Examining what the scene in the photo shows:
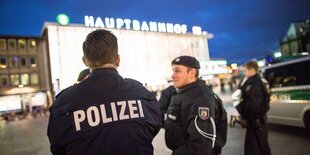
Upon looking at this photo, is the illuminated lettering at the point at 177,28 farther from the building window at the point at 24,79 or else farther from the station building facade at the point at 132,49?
the building window at the point at 24,79

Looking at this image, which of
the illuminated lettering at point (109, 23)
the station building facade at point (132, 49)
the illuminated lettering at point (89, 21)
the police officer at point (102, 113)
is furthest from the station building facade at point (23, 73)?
the police officer at point (102, 113)

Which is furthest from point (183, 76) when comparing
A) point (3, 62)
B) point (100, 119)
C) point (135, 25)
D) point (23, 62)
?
point (23, 62)

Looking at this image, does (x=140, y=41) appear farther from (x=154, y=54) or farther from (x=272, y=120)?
(x=272, y=120)

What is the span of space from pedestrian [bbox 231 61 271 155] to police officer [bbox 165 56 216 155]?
2.04 m

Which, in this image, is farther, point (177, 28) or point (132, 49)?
point (177, 28)

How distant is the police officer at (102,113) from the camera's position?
4.62 ft

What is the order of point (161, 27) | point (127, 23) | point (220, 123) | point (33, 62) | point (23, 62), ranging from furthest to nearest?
point (161, 27) → point (33, 62) → point (23, 62) → point (127, 23) → point (220, 123)

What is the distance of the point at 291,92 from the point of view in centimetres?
744

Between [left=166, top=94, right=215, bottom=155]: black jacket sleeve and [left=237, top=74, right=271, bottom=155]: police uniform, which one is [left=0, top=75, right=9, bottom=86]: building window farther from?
[left=166, top=94, right=215, bottom=155]: black jacket sleeve

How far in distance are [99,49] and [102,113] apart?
41 centimetres

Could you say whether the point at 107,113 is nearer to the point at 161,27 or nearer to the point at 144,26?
the point at 144,26

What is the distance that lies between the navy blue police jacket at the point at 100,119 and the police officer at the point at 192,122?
27.4 inches

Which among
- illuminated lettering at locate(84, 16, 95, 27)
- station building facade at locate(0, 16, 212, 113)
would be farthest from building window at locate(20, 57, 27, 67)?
illuminated lettering at locate(84, 16, 95, 27)

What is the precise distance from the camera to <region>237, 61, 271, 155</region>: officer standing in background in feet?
13.1
